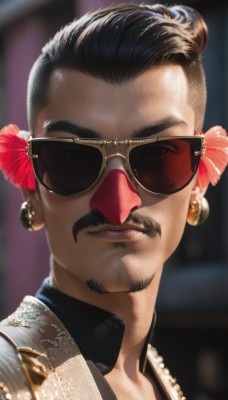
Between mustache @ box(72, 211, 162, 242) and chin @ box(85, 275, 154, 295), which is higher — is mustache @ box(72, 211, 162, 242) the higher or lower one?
the higher one

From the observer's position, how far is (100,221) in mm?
3822

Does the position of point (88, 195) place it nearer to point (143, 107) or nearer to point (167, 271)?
point (143, 107)

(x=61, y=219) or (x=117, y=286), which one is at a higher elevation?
(x=61, y=219)

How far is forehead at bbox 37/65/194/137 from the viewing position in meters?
3.85

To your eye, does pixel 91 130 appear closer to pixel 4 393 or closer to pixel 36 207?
pixel 36 207

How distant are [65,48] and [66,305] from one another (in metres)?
0.95

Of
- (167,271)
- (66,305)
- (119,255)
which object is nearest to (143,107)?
(119,255)

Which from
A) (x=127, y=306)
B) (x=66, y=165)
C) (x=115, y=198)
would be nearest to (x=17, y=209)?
(x=127, y=306)

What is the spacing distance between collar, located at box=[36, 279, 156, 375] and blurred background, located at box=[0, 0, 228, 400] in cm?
975

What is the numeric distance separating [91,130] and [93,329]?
722 mm

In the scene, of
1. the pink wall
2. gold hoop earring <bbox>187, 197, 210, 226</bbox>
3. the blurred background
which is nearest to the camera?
gold hoop earring <bbox>187, 197, 210, 226</bbox>

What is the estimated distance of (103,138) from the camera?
3838mm

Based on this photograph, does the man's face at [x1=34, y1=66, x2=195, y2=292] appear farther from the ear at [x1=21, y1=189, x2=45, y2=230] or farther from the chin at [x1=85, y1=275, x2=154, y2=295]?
the ear at [x1=21, y1=189, x2=45, y2=230]

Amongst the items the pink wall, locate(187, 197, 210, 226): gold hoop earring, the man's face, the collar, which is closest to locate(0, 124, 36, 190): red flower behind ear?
the man's face
